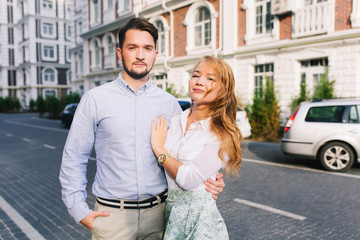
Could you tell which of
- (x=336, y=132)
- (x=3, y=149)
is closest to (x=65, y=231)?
(x=336, y=132)

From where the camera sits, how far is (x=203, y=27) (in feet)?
59.5

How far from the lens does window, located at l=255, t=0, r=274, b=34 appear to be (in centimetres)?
1491

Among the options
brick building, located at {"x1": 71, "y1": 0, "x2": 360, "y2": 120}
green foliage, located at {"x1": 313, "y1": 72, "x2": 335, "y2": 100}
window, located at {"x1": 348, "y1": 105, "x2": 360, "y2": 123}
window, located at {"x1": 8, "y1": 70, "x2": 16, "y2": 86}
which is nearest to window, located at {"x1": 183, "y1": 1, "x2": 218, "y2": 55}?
brick building, located at {"x1": 71, "y1": 0, "x2": 360, "y2": 120}

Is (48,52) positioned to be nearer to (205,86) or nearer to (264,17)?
(264,17)

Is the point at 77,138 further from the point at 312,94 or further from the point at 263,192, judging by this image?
the point at 312,94

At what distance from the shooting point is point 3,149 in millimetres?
11367

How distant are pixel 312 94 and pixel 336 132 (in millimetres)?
6624

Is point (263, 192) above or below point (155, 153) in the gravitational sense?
below

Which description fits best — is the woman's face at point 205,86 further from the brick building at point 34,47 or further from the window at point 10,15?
the window at point 10,15

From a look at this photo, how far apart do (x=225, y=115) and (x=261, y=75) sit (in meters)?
14.4

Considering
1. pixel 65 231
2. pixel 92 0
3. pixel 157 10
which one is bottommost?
pixel 65 231

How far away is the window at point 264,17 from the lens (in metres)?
14.9

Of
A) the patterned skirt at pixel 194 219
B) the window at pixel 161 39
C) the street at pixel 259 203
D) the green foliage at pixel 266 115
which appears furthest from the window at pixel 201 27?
the patterned skirt at pixel 194 219

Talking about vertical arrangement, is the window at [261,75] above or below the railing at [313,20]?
below
